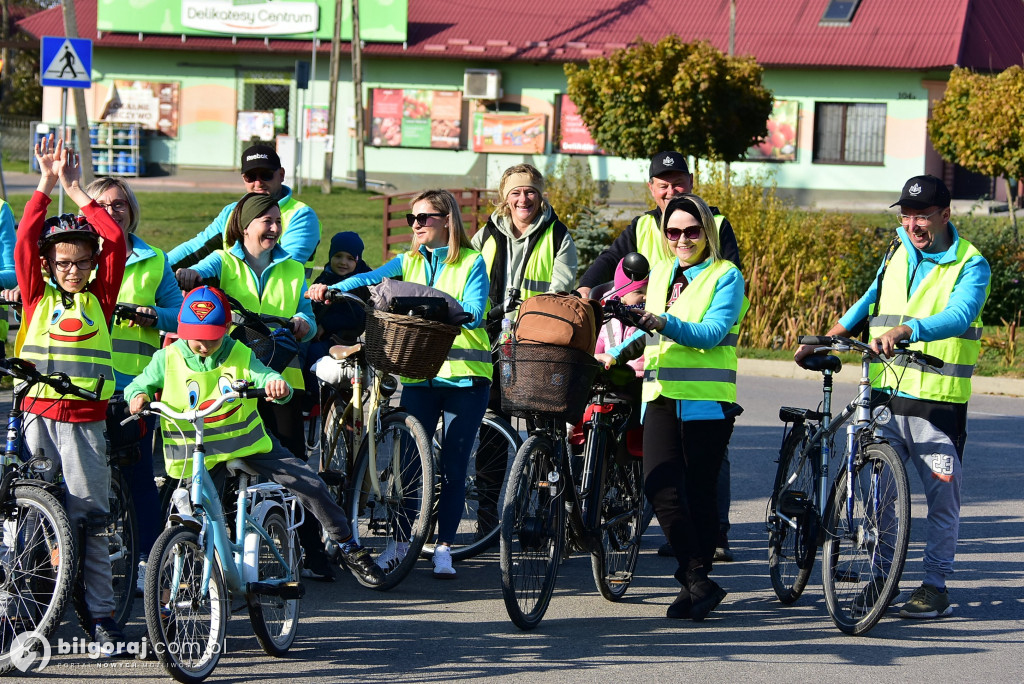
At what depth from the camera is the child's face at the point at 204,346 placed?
5727 mm

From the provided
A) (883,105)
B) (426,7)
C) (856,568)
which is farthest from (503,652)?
(426,7)

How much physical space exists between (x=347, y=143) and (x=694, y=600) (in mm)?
36084

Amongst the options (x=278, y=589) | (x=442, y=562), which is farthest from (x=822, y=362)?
(x=278, y=589)

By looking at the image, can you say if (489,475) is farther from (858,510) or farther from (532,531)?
(858,510)

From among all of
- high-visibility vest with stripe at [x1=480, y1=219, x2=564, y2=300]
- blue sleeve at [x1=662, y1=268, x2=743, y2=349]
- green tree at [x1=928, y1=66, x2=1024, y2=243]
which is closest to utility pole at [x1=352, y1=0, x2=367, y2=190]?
green tree at [x1=928, y1=66, x2=1024, y2=243]

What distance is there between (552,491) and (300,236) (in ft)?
7.33

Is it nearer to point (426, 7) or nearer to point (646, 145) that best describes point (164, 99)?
point (426, 7)

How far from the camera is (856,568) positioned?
6.49 metres

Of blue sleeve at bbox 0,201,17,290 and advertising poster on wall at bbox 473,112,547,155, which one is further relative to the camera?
advertising poster on wall at bbox 473,112,547,155

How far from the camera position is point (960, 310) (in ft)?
21.7

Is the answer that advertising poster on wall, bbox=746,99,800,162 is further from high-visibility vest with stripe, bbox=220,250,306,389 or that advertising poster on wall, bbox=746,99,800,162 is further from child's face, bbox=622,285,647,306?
high-visibility vest with stripe, bbox=220,250,306,389

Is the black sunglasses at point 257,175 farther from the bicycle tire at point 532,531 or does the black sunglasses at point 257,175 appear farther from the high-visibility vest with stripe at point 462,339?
the bicycle tire at point 532,531

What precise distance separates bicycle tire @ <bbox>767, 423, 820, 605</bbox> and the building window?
32919 millimetres

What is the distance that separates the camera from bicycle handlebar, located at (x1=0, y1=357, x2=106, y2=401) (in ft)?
18.1
